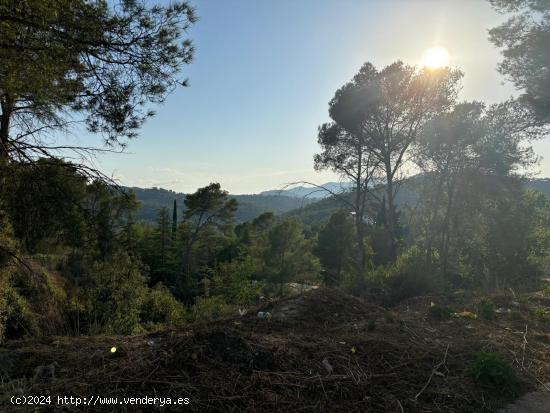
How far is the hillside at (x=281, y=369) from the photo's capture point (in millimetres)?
2809

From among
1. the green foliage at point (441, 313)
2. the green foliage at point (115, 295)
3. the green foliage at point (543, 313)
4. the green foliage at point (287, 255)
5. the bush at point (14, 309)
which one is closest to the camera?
the green foliage at point (441, 313)

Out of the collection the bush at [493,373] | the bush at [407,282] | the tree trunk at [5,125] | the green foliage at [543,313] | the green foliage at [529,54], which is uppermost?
the green foliage at [529,54]

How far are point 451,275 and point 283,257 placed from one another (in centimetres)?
1540

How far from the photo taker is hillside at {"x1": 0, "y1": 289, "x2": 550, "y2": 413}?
9.21 feet

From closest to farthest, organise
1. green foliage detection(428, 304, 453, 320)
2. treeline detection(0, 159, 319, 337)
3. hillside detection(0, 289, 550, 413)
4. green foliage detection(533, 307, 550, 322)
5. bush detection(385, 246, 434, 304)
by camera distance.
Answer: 1. hillside detection(0, 289, 550, 413)
2. treeline detection(0, 159, 319, 337)
3. green foliage detection(428, 304, 453, 320)
4. green foliage detection(533, 307, 550, 322)
5. bush detection(385, 246, 434, 304)

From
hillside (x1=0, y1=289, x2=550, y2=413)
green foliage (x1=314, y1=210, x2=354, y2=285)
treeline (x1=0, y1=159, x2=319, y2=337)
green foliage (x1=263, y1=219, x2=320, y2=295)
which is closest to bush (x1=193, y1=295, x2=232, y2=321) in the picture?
treeline (x1=0, y1=159, x2=319, y2=337)

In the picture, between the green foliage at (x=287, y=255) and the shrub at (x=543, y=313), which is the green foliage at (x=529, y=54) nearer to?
the shrub at (x=543, y=313)

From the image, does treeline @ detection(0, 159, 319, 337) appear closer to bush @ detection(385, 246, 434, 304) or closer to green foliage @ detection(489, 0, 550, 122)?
bush @ detection(385, 246, 434, 304)

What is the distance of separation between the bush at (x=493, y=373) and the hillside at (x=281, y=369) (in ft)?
0.13

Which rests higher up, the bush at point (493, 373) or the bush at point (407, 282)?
the bush at point (493, 373)

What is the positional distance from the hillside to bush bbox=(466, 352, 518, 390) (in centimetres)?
4

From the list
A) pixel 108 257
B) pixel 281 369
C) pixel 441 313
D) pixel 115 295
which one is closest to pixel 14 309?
pixel 108 257

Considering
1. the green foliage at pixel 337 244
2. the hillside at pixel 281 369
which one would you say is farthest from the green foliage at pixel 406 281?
the green foliage at pixel 337 244

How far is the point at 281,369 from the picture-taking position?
327cm
